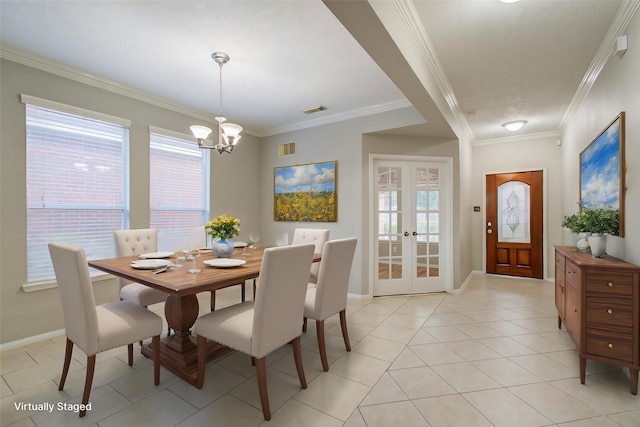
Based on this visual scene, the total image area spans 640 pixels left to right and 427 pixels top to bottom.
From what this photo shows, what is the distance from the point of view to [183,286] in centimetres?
163

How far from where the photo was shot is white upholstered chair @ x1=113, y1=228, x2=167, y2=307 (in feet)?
8.35

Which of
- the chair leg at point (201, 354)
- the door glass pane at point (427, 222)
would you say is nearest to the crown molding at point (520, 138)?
the door glass pane at point (427, 222)

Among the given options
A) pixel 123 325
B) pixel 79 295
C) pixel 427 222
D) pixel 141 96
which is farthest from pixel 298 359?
pixel 141 96

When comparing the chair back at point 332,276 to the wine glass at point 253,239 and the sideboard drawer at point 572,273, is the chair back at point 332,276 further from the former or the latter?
the sideboard drawer at point 572,273

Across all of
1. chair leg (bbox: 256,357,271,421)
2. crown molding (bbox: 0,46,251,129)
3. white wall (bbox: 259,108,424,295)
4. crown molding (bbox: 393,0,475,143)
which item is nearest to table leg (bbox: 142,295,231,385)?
chair leg (bbox: 256,357,271,421)

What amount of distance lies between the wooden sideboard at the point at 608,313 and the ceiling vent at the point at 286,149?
377 cm

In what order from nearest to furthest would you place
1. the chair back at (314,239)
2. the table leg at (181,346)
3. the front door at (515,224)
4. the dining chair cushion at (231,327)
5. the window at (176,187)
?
the dining chair cushion at (231,327) → the table leg at (181,346) → the chair back at (314,239) → the window at (176,187) → the front door at (515,224)

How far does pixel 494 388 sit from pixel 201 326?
2.03 metres

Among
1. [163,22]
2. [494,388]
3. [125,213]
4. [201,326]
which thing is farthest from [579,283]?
[125,213]

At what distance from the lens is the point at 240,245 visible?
11.4ft

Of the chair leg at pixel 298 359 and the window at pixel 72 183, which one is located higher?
the window at pixel 72 183

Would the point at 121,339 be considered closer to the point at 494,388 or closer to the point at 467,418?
the point at 467,418

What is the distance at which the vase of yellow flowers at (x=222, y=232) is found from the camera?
254 centimetres

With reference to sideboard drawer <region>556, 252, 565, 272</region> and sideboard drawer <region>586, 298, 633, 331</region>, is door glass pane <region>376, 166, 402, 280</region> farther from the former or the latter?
sideboard drawer <region>586, 298, 633, 331</region>
